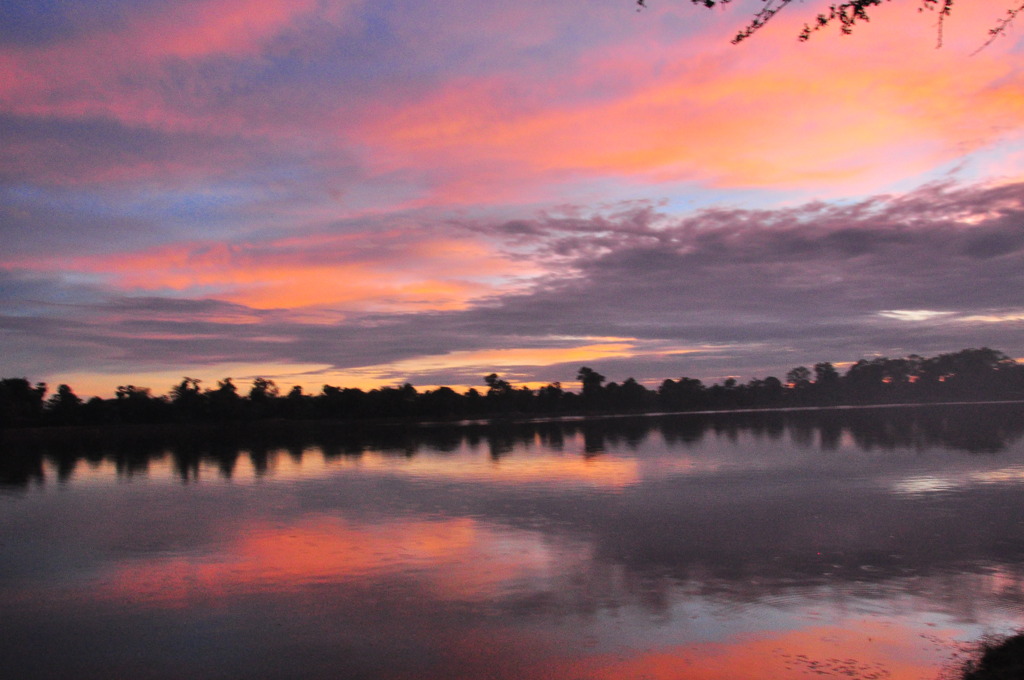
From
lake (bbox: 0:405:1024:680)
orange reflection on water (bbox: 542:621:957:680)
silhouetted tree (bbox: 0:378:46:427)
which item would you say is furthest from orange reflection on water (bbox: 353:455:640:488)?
silhouetted tree (bbox: 0:378:46:427)

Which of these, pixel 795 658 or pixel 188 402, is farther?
pixel 188 402

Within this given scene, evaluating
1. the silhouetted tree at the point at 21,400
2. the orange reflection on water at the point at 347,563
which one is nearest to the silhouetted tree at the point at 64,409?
the silhouetted tree at the point at 21,400

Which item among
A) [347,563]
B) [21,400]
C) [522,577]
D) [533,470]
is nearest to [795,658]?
[522,577]

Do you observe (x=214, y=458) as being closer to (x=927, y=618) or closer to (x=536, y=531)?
(x=536, y=531)

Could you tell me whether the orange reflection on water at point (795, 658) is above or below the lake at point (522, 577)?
below

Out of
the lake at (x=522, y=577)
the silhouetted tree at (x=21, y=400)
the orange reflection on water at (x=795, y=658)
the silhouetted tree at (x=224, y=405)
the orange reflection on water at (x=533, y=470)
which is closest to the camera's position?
the orange reflection on water at (x=795, y=658)

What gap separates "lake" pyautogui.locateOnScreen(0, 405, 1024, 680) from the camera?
410 inches

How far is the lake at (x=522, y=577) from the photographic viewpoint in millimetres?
10414

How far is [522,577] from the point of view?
14.6 meters

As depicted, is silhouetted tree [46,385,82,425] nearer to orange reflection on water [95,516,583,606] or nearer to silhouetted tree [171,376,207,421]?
silhouetted tree [171,376,207,421]

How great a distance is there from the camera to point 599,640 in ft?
35.9

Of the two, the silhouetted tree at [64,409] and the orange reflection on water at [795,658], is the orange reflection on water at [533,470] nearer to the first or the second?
the orange reflection on water at [795,658]

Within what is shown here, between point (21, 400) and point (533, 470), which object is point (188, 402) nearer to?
point (21, 400)

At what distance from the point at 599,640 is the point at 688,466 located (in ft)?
83.4
